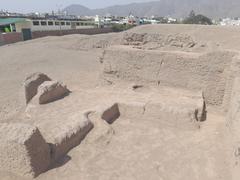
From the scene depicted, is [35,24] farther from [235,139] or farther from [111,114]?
[235,139]

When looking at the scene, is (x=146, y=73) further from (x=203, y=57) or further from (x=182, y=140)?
(x=182, y=140)

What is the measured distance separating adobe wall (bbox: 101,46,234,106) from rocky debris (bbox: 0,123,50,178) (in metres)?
4.76

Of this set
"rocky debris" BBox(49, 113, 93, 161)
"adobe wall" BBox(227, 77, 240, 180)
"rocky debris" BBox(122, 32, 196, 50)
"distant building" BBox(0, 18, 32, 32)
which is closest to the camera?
"adobe wall" BBox(227, 77, 240, 180)

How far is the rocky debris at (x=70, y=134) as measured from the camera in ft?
18.7

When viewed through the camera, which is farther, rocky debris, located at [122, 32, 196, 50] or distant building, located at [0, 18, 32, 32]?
distant building, located at [0, 18, 32, 32]

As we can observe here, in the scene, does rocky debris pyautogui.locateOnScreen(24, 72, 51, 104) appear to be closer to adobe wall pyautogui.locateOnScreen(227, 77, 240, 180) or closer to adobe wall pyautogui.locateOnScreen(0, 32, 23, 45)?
adobe wall pyautogui.locateOnScreen(227, 77, 240, 180)

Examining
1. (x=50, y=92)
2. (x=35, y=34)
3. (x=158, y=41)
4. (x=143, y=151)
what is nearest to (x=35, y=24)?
(x=35, y=34)

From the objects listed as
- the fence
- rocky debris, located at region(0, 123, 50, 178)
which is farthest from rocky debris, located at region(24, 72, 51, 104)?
the fence

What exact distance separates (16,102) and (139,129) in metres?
5.63

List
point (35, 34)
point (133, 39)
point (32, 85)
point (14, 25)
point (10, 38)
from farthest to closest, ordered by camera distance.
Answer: point (14, 25) → point (35, 34) → point (10, 38) → point (133, 39) → point (32, 85)

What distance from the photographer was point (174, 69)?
862 cm

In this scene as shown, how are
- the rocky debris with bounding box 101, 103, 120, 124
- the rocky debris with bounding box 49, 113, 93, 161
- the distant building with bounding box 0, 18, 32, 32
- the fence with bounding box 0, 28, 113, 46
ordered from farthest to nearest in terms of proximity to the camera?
the distant building with bounding box 0, 18, 32, 32, the fence with bounding box 0, 28, 113, 46, the rocky debris with bounding box 101, 103, 120, 124, the rocky debris with bounding box 49, 113, 93, 161

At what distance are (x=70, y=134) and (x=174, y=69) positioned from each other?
407 cm

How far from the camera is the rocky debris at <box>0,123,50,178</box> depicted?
5012mm
